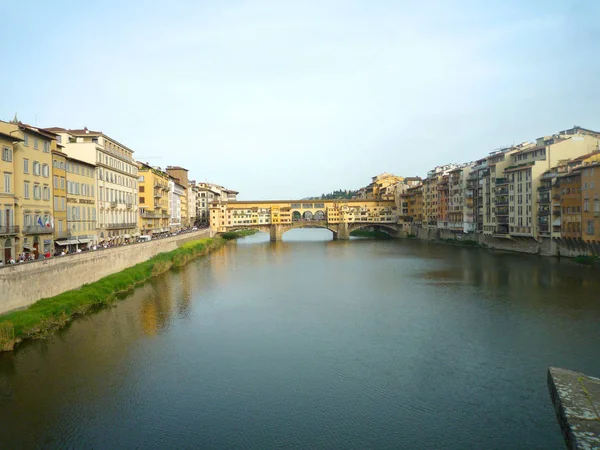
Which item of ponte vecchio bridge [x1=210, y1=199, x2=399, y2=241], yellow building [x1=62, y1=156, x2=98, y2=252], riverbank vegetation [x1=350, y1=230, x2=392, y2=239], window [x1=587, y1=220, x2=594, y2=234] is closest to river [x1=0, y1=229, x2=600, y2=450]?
yellow building [x1=62, y1=156, x2=98, y2=252]

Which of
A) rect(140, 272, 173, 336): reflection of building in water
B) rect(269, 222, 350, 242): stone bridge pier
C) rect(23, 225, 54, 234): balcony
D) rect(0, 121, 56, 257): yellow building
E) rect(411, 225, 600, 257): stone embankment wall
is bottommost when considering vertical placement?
rect(140, 272, 173, 336): reflection of building in water

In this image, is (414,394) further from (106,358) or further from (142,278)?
(142,278)

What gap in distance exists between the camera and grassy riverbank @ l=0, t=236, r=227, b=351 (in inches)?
565

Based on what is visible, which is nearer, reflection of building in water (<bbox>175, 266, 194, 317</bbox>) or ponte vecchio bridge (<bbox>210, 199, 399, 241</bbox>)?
reflection of building in water (<bbox>175, 266, 194, 317</bbox>)

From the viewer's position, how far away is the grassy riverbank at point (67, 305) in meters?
14.4

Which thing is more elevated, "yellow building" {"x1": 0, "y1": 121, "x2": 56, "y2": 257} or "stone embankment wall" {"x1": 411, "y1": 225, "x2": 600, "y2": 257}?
"yellow building" {"x1": 0, "y1": 121, "x2": 56, "y2": 257}

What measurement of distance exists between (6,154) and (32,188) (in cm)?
252

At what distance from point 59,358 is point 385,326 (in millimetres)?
10852

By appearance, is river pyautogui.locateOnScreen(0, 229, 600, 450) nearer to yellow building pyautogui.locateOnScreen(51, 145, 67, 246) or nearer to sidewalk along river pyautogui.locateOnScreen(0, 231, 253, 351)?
sidewalk along river pyautogui.locateOnScreen(0, 231, 253, 351)

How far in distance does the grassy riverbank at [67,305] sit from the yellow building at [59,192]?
3354 millimetres

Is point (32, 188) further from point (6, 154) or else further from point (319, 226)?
point (319, 226)

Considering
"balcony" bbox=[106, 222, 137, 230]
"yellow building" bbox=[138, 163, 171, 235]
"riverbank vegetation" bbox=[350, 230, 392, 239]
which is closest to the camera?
"balcony" bbox=[106, 222, 137, 230]

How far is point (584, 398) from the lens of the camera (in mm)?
9203

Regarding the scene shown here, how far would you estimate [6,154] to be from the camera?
18625 mm
